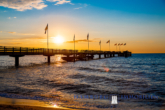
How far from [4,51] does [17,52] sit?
132 inches

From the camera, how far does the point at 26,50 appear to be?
1594 inches

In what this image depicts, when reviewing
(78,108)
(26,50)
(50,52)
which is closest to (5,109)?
(78,108)

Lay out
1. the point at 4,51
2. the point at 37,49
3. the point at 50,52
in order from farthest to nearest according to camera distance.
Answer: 1. the point at 50,52
2. the point at 37,49
3. the point at 4,51

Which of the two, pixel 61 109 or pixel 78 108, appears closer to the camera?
pixel 61 109

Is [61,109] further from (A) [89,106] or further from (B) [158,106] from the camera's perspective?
(B) [158,106]

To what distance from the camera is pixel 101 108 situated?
916 centimetres

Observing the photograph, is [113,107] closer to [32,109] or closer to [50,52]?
[32,109]

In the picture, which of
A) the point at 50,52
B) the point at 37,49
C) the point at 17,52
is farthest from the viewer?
the point at 50,52

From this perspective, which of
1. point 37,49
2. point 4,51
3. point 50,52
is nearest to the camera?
point 4,51

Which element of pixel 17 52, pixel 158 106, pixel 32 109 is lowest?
pixel 158 106

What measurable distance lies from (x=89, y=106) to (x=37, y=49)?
3861 centimetres

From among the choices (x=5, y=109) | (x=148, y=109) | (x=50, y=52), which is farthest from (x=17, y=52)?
(x=148, y=109)

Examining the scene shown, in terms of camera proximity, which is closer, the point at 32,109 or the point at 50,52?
the point at 32,109

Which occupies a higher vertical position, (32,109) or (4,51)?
(4,51)
